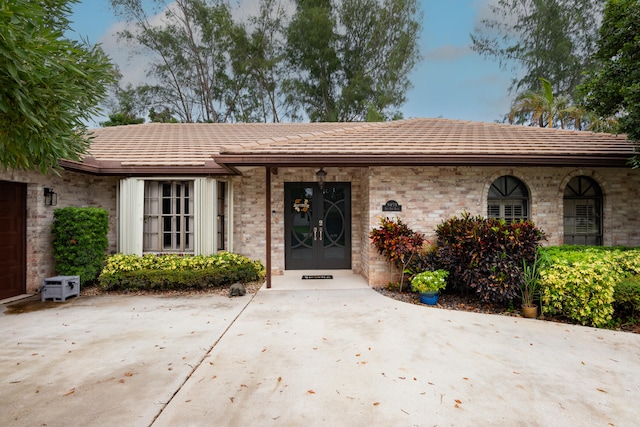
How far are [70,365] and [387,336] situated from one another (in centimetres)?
366

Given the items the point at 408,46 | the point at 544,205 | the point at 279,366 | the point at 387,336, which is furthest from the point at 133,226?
the point at 408,46

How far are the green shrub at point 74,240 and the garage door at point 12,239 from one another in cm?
52

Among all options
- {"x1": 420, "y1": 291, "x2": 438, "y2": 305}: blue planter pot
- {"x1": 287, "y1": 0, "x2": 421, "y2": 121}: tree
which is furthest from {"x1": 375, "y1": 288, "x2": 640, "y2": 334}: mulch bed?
{"x1": 287, "y1": 0, "x2": 421, "y2": 121}: tree

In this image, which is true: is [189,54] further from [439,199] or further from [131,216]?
[439,199]

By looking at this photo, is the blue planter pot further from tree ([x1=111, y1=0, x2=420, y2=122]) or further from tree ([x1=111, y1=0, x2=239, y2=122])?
tree ([x1=111, y1=0, x2=239, y2=122])

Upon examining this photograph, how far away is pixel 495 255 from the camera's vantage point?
214 inches

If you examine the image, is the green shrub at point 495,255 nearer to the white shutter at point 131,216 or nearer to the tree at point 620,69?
the tree at point 620,69

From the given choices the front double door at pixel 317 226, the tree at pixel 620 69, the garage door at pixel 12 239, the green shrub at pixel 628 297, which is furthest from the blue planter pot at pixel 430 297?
the garage door at pixel 12 239

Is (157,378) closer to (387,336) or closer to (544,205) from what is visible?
(387,336)

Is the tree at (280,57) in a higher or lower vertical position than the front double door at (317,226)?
higher

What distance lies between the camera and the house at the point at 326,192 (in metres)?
6.34

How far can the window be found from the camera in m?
7.54

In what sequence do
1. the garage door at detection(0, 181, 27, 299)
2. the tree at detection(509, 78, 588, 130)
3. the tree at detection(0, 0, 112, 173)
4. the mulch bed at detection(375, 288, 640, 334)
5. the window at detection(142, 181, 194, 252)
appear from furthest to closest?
the tree at detection(509, 78, 588, 130), the window at detection(142, 181, 194, 252), the garage door at detection(0, 181, 27, 299), the mulch bed at detection(375, 288, 640, 334), the tree at detection(0, 0, 112, 173)

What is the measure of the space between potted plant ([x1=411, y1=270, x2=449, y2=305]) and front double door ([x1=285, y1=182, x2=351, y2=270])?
279cm
